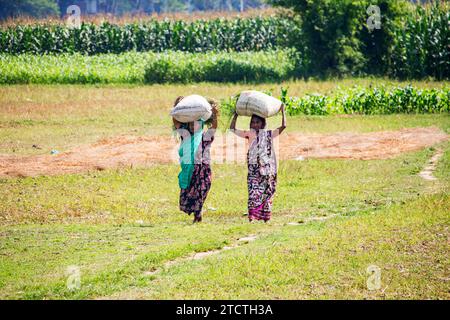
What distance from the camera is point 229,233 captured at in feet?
36.4

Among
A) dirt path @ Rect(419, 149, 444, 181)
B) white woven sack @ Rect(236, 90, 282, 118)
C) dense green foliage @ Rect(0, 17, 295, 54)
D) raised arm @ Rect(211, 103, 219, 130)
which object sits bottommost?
dirt path @ Rect(419, 149, 444, 181)

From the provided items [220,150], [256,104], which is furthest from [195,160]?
[220,150]

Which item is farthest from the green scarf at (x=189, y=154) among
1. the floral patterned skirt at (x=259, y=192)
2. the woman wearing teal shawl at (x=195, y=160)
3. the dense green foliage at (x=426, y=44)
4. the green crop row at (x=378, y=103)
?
the dense green foliage at (x=426, y=44)

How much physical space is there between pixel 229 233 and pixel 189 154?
159 cm

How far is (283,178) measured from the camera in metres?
16.4

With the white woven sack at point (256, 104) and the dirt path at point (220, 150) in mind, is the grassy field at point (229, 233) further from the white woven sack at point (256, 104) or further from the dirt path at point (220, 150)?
the white woven sack at point (256, 104)

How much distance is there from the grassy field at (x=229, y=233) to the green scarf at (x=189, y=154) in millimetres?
646

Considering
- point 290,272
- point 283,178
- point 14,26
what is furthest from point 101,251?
point 14,26

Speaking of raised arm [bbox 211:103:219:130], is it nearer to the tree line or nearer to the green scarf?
the green scarf

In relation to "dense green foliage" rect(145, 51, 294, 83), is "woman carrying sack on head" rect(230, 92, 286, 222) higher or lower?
higher

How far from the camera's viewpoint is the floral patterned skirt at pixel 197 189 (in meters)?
12.3

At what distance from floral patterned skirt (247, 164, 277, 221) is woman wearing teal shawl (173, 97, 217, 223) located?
0.62m

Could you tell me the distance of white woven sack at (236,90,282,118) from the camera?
11719 mm

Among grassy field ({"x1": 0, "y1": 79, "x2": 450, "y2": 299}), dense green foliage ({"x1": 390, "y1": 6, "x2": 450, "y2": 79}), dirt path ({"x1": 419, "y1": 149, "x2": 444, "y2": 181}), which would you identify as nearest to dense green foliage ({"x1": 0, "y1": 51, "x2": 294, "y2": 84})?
dense green foliage ({"x1": 390, "y1": 6, "x2": 450, "y2": 79})
